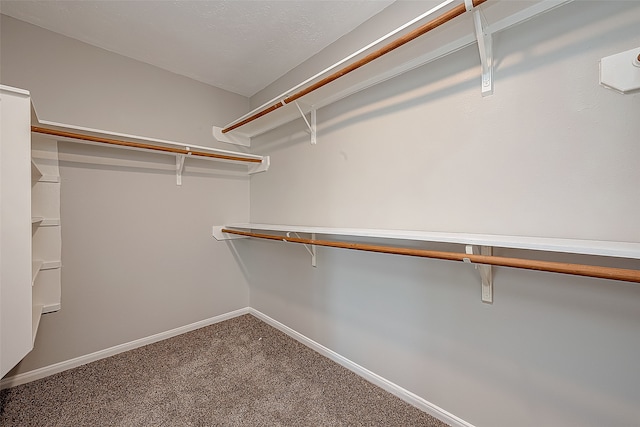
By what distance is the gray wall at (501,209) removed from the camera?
906mm

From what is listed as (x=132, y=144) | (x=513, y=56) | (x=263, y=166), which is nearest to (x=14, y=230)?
(x=132, y=144)

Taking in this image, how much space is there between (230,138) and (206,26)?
3.25 feet

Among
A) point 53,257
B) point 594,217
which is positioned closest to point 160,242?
point 53,257

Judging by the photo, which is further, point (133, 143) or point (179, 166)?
point (179, 166)

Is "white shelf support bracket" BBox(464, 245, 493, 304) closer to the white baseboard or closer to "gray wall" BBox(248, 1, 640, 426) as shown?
"gray wall" BBox(248, 1, 640, 426)

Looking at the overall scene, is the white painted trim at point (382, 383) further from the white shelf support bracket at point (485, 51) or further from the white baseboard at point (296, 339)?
the white shelf support bracket at point (485, 51)

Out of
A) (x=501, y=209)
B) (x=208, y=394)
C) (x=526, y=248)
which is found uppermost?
(x=501, y=209)

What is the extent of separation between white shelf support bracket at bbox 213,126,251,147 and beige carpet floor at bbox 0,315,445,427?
1848 millimetres

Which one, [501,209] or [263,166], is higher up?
[263,166]

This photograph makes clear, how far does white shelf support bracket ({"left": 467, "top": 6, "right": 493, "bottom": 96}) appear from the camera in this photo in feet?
3.39

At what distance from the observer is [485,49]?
1114mm

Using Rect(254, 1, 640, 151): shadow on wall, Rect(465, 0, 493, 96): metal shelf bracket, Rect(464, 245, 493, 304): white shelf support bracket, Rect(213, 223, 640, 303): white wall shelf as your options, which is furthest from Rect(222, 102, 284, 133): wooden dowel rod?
Rect(464, 245, 493, 304): white shelf support bracket

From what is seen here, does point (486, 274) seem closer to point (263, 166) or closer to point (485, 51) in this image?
point (485, 51)

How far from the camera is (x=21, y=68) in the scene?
1.59 m
